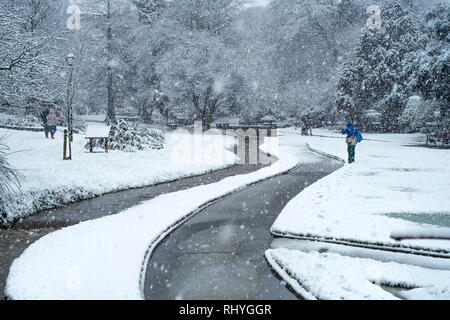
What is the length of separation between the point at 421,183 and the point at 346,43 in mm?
43868

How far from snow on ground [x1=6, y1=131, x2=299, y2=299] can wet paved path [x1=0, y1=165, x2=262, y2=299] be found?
0.31 metres

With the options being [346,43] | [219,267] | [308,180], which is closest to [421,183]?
[308,180]

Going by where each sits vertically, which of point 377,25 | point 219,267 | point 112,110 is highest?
point 377,25

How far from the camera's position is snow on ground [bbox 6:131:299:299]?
4.79 metres

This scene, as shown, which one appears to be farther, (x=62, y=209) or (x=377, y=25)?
(x=377, y=25)

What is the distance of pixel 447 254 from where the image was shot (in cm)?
607

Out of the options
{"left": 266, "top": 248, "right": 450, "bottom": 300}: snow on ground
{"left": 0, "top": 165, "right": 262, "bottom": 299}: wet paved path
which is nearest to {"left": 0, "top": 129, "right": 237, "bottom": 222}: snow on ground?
{"left": 0, "top": 165, "right": 262, "bottom": 299}: wet paved path

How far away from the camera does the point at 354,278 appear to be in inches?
207

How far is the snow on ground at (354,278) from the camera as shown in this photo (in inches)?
190

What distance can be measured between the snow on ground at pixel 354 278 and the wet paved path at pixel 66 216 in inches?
153

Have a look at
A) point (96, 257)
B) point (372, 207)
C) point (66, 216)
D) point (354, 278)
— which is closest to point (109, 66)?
point (66, 216)

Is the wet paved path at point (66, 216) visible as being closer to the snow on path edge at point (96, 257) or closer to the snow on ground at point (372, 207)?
the snow on path edge at point (96, 257)

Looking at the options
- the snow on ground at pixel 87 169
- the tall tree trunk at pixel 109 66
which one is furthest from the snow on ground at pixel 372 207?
the tall tree trunk at pixel 109 66
